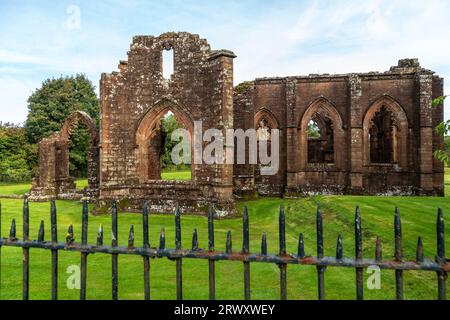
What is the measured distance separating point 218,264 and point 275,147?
553 inches

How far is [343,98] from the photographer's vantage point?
2000 cm

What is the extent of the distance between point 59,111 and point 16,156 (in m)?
6.63

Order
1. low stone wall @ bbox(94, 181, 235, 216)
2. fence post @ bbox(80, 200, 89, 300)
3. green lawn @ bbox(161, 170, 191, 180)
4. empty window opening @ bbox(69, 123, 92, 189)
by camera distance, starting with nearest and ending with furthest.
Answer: fence post @ bbox(80, 200, 89, 300) < low stone wall @ bbox(94, 181, 235, 216) < green lawn @ bbox(161, 170, 191, 180) < empty window opening @ bbox(69, 123, 92, 189)

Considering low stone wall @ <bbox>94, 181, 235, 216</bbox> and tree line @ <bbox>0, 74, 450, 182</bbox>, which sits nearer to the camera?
low stone wall @ <bbox>94, 181, 235, 216</bbox>

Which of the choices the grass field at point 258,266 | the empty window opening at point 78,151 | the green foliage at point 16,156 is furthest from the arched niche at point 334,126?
the green foliage at point 16,156

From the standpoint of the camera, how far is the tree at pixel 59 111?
3672cm

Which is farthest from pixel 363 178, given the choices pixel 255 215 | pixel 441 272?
pixel 441 272

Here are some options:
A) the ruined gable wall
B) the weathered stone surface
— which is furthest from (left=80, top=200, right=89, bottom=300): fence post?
the weathered stone surface

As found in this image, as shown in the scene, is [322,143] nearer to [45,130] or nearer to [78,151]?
[78,151]

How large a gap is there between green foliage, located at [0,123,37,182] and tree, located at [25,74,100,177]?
1.31 m

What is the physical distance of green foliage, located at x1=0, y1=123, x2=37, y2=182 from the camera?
111 feet

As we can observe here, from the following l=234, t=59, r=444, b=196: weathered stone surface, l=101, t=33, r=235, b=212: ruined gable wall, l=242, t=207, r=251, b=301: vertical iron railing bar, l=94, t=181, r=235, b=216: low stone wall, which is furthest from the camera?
l=234, t=59, r=444, b=196: weathered stone surface

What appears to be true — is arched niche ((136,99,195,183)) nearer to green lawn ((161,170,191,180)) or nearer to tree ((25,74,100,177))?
green lawn ((161,170,191,180))

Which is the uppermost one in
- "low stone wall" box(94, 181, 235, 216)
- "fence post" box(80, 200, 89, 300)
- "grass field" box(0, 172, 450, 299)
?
"fence post" box(80, 200, 89, 300)
